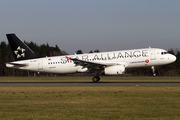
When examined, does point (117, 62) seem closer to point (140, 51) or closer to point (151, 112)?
point (140, 51)

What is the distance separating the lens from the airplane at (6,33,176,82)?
3619 centimetres

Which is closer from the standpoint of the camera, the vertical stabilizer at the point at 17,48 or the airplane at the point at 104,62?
the airplane at the point at 104,62

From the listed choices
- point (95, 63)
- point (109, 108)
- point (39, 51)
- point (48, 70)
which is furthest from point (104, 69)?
point (39, 51)

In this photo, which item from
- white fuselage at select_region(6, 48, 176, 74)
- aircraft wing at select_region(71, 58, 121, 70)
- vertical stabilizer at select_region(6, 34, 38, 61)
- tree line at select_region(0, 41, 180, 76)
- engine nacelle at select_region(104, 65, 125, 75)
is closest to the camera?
engine nacelle at select_region(104, 65, 125, 75)

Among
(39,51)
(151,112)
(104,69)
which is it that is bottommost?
(151,112)

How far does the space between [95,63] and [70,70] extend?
5.63 metres

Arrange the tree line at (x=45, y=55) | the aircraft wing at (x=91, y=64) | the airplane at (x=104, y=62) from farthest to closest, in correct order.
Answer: the tree line at (x=45, y=55) < the airplane at (x=104, y=62) < the aircraft wing at (x=91, y=64)

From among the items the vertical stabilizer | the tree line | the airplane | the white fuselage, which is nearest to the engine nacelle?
the airplane

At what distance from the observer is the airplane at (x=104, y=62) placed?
119 ft

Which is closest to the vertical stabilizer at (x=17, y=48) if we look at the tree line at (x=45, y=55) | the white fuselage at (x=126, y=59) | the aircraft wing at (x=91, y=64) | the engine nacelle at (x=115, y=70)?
the white fuselage at (x=126, y=59)

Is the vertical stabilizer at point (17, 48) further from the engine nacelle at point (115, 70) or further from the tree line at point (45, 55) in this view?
the tree line at point (45, 55)

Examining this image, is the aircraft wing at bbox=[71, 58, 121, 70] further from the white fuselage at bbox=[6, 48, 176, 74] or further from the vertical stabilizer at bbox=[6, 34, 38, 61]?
the vertical stabilizer at bbox=[6, 34, 38, 61]

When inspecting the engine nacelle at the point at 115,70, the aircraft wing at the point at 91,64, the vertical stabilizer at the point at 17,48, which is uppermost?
the vertical stabilizer at the point at 17,48

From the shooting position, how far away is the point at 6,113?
12070 millimetres
